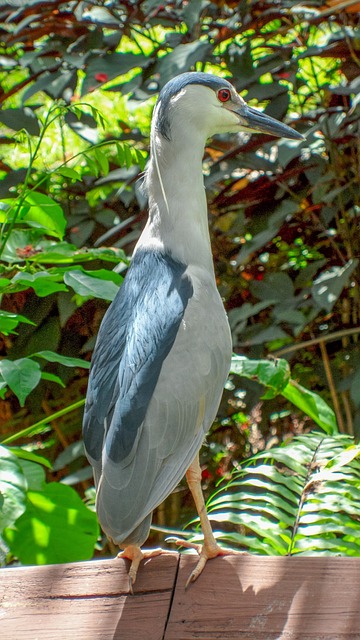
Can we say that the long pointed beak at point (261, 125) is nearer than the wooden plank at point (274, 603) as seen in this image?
No

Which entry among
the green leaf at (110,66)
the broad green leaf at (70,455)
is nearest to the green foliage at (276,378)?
the broad green leaf at (70,455)

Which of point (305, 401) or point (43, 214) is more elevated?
point (43, 214)

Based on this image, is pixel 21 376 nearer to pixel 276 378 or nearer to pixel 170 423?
pixel 170 423

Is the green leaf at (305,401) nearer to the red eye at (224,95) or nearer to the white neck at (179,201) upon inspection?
the white neck at (179,201)

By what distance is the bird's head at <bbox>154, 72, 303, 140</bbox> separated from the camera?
1780mm

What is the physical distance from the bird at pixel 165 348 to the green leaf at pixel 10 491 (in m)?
0.14

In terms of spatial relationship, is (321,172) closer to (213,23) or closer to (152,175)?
(213,23)

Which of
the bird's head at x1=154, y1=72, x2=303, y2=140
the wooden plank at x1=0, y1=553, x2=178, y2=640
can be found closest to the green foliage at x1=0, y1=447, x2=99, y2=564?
the wooden plank at x1=0, y1=553, x2=178, y2=640

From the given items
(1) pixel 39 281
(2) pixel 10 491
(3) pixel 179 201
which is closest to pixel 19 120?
(1) pixel 39 281

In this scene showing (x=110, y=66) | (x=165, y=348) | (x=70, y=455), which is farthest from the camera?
(x=70, y=455)

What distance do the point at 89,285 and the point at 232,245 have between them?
3.61 ft

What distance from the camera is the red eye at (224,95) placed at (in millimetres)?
1856

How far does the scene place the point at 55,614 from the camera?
147 cm

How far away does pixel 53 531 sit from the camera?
6.29 feet
